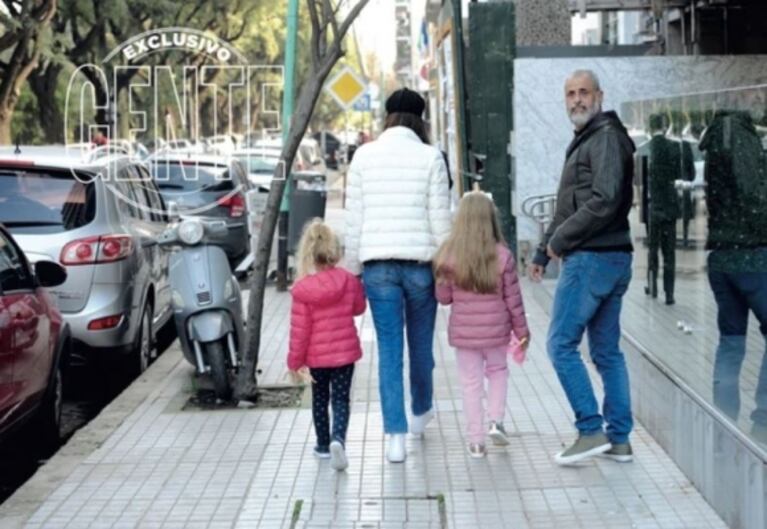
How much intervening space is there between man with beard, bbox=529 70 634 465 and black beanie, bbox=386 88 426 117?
93 centimetres

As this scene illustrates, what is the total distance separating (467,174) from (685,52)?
6102 mm

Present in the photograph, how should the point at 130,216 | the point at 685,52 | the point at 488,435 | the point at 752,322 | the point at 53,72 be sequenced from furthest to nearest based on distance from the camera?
1. the point at 53,72
2. the point at 685,52
3. the point at 130,216
4. the point at 488,435
5. the point at 752,322

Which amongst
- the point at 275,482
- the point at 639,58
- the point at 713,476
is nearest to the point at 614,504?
the point at 713,476

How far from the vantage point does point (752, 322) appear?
623cm

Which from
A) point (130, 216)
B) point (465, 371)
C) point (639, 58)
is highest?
point (639, 58)

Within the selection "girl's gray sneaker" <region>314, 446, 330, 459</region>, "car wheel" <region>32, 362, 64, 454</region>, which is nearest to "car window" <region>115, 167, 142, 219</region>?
"car wheel" <region>32, 362, 64, 454</region>

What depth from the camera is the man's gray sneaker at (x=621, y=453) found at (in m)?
7.39

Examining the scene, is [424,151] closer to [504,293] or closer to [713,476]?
[504,293]

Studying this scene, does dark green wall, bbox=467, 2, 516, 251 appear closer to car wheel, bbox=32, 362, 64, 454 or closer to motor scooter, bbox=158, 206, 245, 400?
motor scooter, bbox=158, 206, 245, 400

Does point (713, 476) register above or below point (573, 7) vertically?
below

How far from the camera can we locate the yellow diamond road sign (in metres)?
22.2

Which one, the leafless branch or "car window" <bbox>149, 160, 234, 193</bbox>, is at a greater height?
the leafless branch

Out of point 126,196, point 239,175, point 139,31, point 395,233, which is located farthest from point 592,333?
point 139,31

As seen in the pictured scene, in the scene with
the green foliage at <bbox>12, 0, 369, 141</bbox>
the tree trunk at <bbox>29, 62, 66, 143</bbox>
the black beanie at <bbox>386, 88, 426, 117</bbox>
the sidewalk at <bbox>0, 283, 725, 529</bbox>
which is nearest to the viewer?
the sidewalk at <bbox>0, 283, 725, 529</bbox>
